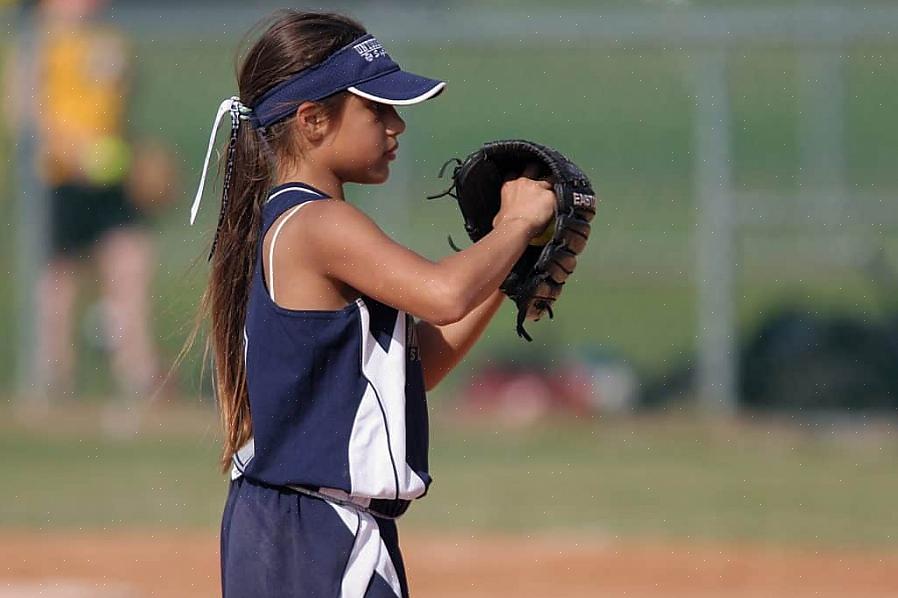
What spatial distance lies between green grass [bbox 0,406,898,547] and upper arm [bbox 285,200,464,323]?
16.3 ft

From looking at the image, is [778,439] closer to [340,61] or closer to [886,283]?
[886,283]

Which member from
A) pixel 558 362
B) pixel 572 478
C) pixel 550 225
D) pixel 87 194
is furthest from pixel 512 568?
pixel 87 194

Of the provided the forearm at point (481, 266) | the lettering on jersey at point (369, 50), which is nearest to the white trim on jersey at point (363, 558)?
the forearm at point (481, 266)

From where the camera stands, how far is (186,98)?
A: 56.2 ft

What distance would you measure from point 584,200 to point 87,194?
925 cm

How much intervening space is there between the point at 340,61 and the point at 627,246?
408 inches

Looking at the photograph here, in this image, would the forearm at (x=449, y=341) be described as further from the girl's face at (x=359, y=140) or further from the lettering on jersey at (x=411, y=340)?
the girl's face at (x=359, y=140)

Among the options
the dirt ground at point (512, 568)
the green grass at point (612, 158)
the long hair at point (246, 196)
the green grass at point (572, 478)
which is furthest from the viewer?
the green grass at point (612, 158)

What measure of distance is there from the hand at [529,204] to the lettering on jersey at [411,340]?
23cm

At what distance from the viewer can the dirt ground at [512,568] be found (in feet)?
20.0

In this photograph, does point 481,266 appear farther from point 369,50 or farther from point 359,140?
point 369,50

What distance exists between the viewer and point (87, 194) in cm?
1143

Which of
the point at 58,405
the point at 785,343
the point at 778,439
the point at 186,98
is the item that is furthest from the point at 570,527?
the point at 186,98

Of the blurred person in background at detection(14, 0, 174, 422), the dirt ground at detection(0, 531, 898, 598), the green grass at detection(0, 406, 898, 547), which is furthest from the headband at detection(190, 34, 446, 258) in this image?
the blurred person in background at detection(14, 0, 174, 422)
